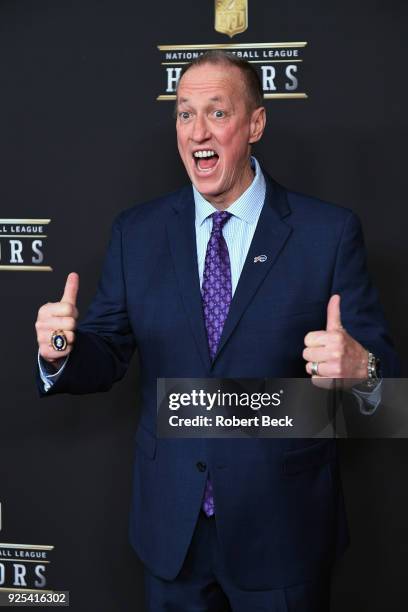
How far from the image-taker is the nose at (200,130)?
6.11ft

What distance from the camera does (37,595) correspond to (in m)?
2.65

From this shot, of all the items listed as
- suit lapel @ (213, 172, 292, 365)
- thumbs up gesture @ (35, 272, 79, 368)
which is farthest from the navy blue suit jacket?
thumbs up gesture @ (35, 272, 79, 368)

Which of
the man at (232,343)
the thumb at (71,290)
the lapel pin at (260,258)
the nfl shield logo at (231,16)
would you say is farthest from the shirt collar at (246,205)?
the nfl shield logo at (231,16)

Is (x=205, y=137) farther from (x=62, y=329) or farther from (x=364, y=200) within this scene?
(x=364, y=200)

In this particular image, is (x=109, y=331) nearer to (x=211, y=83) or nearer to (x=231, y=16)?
(x=211, y=83)

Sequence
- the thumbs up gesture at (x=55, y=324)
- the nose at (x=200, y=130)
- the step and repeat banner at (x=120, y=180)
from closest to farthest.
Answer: the thumbs up gesture at (x=55, y=324) → the nose at (x=200, y=130) → the step and repeat banner at (x=120, y=180)

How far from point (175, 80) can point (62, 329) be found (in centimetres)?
110

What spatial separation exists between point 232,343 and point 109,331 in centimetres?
32

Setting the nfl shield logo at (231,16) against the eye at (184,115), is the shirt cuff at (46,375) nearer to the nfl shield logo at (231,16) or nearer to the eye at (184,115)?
the eye at (184,115)

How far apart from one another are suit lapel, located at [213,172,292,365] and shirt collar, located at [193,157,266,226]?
0.9 inches

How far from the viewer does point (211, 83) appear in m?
1.88

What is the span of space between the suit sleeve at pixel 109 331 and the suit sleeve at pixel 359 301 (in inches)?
19.5

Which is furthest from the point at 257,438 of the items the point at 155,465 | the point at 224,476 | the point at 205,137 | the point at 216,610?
the point at 205,137

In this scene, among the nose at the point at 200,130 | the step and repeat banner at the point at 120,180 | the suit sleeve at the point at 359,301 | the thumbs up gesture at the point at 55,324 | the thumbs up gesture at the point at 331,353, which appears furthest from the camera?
the step and repeat banner at the point at 120,180
